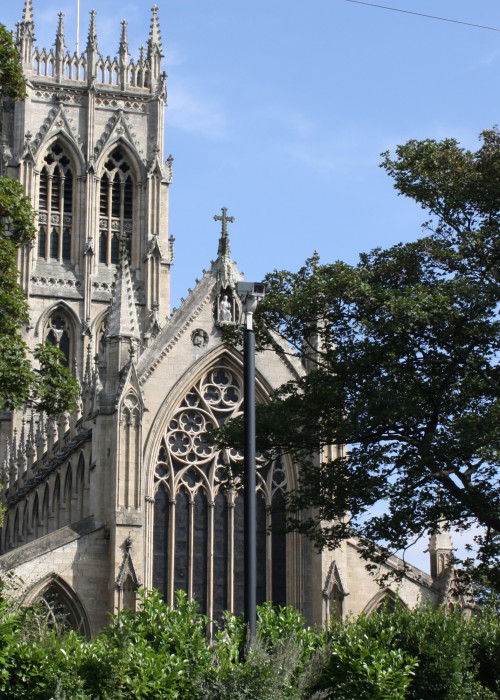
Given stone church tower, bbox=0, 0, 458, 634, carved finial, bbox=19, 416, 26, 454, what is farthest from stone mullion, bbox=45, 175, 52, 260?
stone church tower, bbox=0, 0, 458, 634

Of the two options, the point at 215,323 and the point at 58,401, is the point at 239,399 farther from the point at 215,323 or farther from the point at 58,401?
the point at 58,401

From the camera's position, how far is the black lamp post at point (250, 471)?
66.6ft

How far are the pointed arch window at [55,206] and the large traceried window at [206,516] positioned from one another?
84.1ft

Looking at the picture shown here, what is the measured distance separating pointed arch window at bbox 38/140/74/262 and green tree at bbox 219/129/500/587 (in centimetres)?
3745

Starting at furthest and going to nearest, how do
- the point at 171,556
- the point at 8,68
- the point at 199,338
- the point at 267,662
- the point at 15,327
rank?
the point at 199,338 < the point at 171,556 < the point at 8,68 < the point at 15,327 < the point at 267,662

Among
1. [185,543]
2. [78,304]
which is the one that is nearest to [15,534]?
[78,304]

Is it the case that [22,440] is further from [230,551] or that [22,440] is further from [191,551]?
[230,551]

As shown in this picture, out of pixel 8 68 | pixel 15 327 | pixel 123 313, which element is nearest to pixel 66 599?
pixel 123 313

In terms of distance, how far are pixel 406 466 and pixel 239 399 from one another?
49.1ft

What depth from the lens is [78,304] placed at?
63.9 meters

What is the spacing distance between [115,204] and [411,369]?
137 feet

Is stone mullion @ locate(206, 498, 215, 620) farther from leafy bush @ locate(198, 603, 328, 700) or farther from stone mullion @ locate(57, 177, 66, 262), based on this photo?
stone mullion @ locate(57, 177, 66, 262)

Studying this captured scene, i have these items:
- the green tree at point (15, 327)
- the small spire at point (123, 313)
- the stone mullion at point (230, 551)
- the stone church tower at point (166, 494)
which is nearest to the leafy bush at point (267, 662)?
the green tree at point (15, 327)

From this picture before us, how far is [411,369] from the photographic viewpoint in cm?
2700
